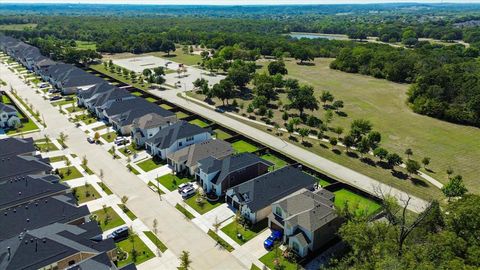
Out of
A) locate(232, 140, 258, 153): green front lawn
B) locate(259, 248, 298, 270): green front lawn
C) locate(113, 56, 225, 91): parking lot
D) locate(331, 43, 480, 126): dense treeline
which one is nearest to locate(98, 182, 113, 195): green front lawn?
locate(232, 140, 258, 153): green front lawn

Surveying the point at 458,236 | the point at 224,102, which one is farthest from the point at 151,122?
the point at 458,236

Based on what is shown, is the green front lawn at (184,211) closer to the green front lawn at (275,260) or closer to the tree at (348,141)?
the green front lawn at (275,260)

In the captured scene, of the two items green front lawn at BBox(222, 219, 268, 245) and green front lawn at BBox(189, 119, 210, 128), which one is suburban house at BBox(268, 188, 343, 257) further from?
green front lawn at BBox(189, 119, 210, 128)

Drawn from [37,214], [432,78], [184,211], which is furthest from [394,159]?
[37,214]

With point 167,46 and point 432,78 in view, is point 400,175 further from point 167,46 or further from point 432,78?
point 167,46

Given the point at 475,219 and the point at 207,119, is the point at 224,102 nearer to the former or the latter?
the point at 207,119
